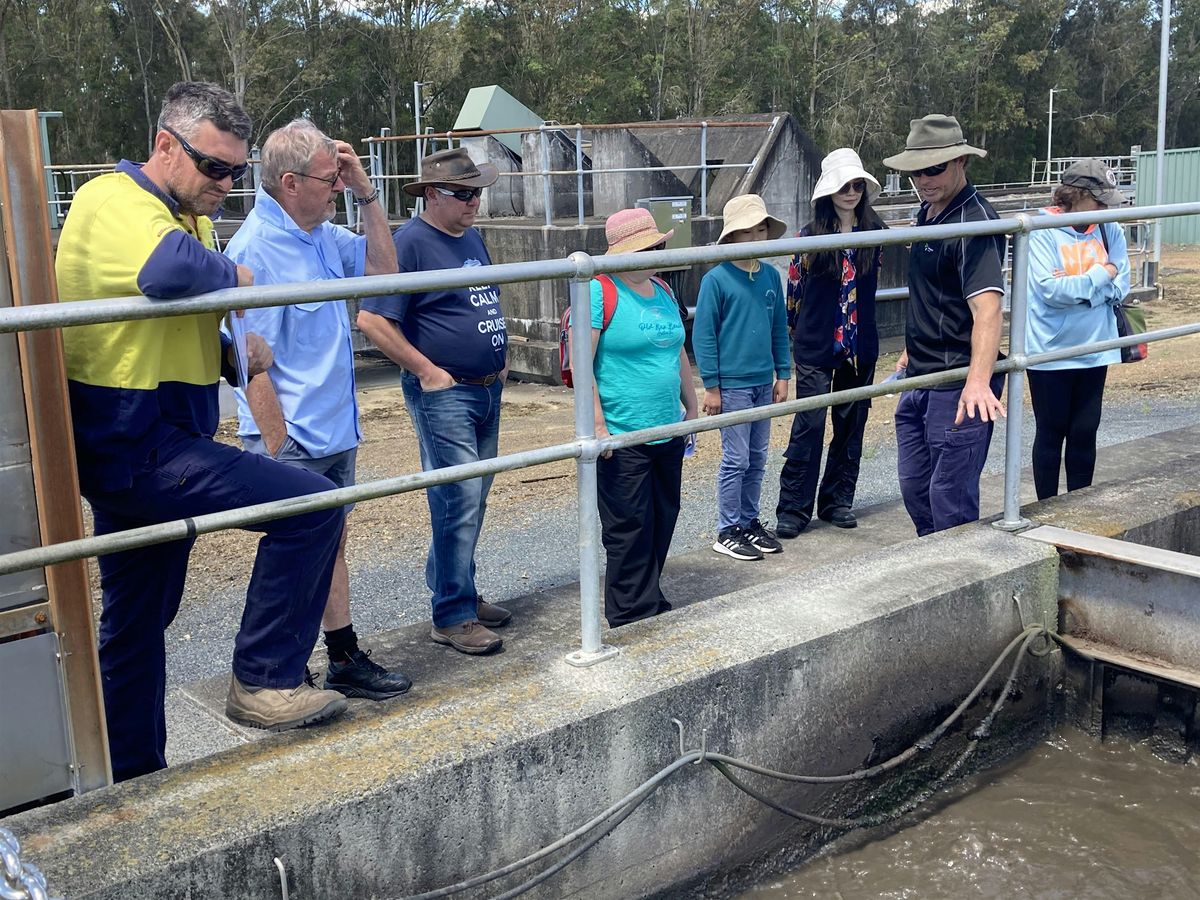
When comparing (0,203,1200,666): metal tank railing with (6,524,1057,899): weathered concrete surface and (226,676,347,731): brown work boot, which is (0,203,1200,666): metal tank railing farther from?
(226,676,347,731): brown work boot

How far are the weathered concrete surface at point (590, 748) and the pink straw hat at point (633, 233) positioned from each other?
4.24ft

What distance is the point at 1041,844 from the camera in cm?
311

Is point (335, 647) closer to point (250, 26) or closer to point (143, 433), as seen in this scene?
point (143, 433)

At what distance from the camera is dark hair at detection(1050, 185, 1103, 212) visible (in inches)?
199

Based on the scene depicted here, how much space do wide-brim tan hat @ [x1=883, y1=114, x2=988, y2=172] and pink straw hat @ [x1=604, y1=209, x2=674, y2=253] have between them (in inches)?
32.9

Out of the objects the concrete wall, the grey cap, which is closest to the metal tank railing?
the grey cap

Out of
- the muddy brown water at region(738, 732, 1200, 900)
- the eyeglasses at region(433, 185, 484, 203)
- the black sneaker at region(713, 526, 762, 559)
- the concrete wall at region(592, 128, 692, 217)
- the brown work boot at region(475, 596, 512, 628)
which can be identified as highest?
the concrete wall at region(592, 128, 692, 217)

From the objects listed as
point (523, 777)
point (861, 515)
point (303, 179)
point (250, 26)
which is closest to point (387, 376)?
point (861, 515)

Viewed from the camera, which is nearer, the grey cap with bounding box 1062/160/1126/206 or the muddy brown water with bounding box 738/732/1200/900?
the muddy brown water with bounding box 738/732/1200/900

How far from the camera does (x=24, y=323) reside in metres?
1.93

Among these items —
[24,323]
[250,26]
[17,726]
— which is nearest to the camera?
[24,323]

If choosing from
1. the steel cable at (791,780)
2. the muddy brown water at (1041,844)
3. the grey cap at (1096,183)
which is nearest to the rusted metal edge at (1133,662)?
the steel cable at (791,780)

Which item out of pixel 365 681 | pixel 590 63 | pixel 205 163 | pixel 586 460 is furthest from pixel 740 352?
pixel 590 63

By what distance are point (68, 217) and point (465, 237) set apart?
66.3 inches
